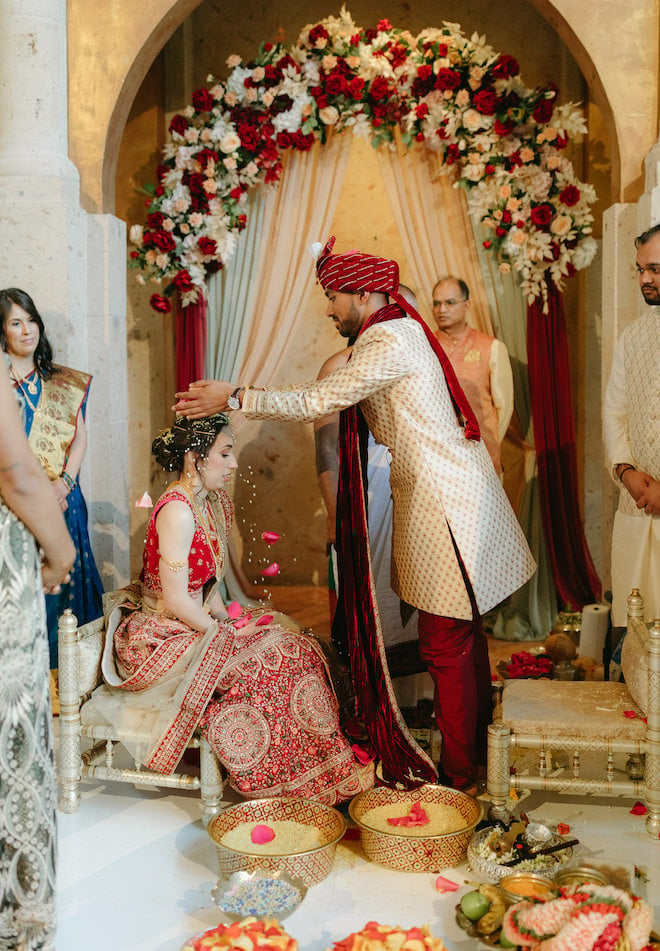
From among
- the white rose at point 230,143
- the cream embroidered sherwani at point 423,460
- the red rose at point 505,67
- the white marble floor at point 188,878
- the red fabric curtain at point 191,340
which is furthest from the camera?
the red fabric curtain at point 191,340

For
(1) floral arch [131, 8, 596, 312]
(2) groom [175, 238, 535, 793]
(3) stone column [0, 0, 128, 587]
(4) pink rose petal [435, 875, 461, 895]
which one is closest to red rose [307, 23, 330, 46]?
(1) floral arch [131, 8, 596, 312]

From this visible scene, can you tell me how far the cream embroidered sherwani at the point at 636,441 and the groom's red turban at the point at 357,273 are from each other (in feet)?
3.46

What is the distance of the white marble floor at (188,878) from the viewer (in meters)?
2.54

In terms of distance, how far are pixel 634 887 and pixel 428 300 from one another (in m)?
3.98

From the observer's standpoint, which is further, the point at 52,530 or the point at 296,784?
the point at 296,784

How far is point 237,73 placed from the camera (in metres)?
5.19

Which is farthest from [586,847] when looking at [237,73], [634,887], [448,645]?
[237,73]

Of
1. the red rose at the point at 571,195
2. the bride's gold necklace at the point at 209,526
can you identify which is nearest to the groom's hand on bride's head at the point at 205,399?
the bride's gold necklace at the point at 209,526

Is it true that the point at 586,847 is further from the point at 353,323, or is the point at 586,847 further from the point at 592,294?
the point at 592,294

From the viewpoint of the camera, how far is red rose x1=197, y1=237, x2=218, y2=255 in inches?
209

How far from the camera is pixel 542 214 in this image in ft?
16.4

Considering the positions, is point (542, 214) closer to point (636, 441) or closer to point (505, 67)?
point (505, 67)

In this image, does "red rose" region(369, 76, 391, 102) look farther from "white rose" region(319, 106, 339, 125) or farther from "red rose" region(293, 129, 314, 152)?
"red rose" region(293, 129, 314, 152)

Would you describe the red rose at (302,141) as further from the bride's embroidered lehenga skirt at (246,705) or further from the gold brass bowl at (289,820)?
the gold brass bowl at (289,820)
